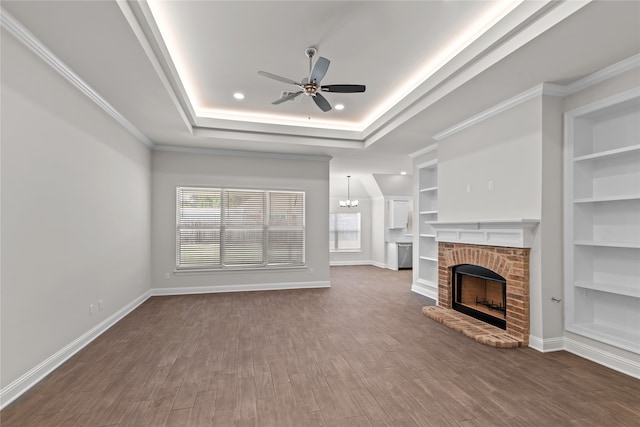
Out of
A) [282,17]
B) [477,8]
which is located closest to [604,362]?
[477,8]

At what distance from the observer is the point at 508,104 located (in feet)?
12.9

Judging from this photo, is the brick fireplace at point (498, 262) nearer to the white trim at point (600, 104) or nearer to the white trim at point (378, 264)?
the white trim at point (600, 104)

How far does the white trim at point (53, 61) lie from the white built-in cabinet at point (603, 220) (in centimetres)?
520

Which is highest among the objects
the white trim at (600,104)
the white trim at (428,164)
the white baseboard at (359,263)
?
the white trim at (600,104)

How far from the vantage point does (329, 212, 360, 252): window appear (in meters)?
11.0

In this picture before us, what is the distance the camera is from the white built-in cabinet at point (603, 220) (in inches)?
126

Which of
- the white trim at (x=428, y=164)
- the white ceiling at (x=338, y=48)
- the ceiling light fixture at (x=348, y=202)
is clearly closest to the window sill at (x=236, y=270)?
the white ceiling at (x=338, y=48)

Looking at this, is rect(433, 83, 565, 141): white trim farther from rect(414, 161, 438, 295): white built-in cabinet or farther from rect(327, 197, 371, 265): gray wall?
rect(327, 197, 371, 265): gray wall

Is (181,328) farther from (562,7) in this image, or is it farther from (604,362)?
(562,7)

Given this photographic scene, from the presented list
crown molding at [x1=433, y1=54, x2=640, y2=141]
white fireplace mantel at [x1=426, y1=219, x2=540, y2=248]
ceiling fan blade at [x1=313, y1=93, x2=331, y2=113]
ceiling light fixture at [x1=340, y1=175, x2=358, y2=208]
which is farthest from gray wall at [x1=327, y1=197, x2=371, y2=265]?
ceiling fan blade at [x1=313, y1=93, x2=331, y2=113]

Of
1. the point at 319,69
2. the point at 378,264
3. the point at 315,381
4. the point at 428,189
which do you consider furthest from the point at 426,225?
the point at 315,381

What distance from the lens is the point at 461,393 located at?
8.62 feet

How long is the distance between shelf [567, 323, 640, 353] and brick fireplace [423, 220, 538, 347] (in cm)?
50

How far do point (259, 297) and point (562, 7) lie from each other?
563 cm
